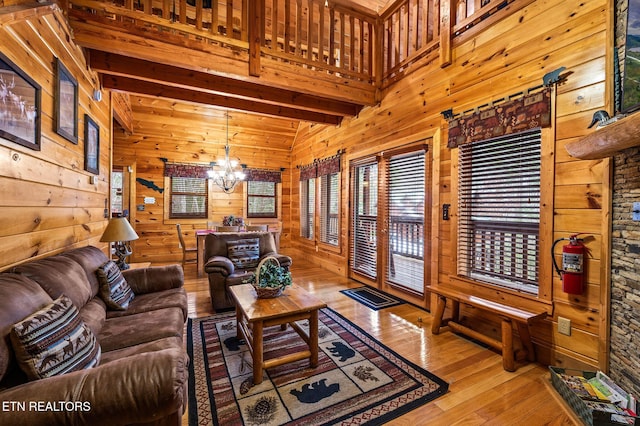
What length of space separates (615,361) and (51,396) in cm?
307

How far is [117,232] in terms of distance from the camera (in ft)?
9.30

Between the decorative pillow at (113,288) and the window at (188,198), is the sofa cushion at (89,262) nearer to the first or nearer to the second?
the decorative pillow at (113,288)

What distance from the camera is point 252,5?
328cm

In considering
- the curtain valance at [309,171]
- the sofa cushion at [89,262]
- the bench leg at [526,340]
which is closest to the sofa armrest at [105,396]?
the sofa cushion at [89,262]

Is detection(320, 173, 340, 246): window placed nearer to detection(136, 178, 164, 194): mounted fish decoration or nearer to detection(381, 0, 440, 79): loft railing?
detection(381, 0, 440, 79): loft railing

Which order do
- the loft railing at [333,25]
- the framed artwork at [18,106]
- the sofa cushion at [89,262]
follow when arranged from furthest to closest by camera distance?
the loft railing at [333,25] → the sofa cushion at [89,262] → the framed artwork at [18,106]

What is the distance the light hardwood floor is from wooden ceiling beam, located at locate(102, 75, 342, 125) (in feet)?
10.0

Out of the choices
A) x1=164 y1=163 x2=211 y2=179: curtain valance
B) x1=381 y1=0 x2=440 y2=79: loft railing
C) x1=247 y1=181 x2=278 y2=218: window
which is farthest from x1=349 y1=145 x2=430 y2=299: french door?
x1=164 y1=163 x2=211 y2=179: curtain valance

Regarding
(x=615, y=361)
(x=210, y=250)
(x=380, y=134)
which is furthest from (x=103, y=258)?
(x=615, y=361)

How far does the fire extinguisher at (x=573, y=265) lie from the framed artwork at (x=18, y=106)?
12.1ft

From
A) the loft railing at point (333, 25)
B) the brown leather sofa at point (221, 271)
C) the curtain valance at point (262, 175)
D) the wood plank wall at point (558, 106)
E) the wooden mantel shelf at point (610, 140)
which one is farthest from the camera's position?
the curtain valance at point (262, 175)

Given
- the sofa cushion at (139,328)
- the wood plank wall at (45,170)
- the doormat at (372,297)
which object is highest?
the wood plank wall at (45,170)

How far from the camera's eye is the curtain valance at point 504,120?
229 centimetres

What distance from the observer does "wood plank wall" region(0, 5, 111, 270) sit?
1.65m
